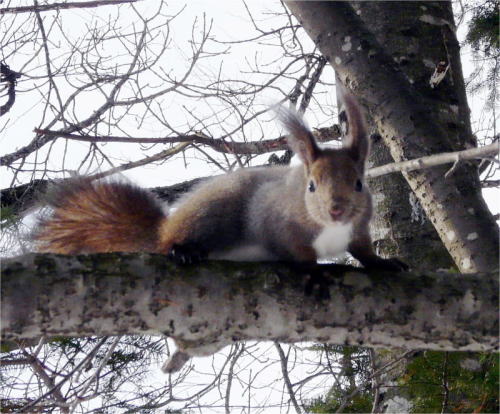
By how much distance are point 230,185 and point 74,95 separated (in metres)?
1.79

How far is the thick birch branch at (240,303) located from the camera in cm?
169

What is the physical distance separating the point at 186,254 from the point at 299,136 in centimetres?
54

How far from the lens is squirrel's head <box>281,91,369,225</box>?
7.36 feet

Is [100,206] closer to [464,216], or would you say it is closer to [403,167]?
[403,167]

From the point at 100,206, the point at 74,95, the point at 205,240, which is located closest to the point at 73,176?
the point at 100,206

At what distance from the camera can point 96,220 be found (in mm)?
2406

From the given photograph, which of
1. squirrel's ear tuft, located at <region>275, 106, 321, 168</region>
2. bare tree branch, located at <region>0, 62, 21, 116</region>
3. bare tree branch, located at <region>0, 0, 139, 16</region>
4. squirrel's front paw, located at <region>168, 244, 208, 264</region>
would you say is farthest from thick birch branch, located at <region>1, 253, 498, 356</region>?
bare tree branch, located at <region>0, 62, 21, 116</region>

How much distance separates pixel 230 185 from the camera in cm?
259

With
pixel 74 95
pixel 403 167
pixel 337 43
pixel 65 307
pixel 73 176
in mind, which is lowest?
pixel 65 307

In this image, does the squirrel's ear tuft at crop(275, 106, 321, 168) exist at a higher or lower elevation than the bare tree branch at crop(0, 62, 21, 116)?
lower

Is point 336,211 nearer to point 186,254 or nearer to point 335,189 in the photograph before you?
point 335,189

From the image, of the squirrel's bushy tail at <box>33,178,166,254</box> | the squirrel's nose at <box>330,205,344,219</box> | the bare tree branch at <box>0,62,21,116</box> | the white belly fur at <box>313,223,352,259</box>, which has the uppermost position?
the bare tree branch at <box>0,62,21,116</box>

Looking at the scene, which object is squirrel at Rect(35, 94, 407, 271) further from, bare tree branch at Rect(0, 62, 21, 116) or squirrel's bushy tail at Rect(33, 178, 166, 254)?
bare tree branch at Rect(0, 62, 21, 116)

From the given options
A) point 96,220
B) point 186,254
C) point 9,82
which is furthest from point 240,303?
point 9,82
